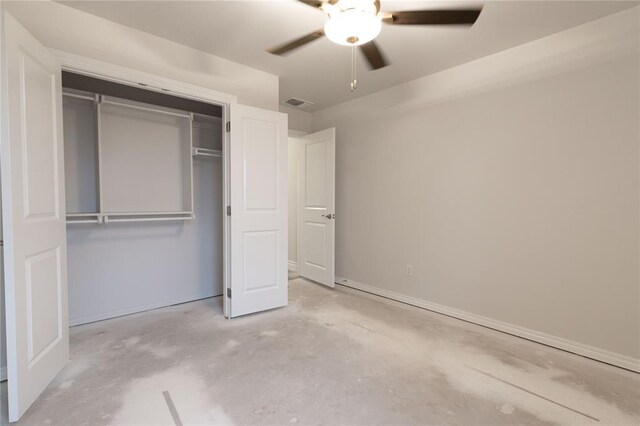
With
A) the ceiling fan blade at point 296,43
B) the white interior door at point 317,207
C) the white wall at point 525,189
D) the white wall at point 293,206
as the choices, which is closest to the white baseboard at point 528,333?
the white wall at point 525,189

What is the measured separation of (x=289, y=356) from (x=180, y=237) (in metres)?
2.07

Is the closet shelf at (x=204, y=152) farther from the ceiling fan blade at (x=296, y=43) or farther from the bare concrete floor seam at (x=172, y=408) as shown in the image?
the bare concrete floor seam at (x=172, y=408)

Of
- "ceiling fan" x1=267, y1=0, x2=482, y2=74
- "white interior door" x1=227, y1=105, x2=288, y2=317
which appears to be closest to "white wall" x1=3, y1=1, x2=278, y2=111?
"white interior door" x1=227, y1=105, x2=288, y2=317

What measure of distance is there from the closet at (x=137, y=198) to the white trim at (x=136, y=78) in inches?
16.2

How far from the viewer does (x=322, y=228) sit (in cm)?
437

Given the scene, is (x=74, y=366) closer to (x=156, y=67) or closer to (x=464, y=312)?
(x=156, y=67)

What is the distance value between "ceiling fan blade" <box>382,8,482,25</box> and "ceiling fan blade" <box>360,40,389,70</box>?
0.21 metres

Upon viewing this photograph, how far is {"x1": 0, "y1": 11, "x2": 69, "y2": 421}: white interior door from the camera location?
1597 millimetres

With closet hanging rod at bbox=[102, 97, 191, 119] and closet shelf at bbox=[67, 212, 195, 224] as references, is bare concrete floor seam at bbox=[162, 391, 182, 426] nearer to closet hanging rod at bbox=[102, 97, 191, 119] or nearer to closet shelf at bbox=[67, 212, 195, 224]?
closet shelf at bbox=[67, 212, 195, 224]

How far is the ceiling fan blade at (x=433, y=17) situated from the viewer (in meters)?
1.51

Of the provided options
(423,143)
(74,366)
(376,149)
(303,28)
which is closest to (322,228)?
(376,149)

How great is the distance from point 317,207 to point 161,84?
2.46 metres

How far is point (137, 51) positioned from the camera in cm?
255

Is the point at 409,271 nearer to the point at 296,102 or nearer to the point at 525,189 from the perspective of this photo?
the point at 525,189
